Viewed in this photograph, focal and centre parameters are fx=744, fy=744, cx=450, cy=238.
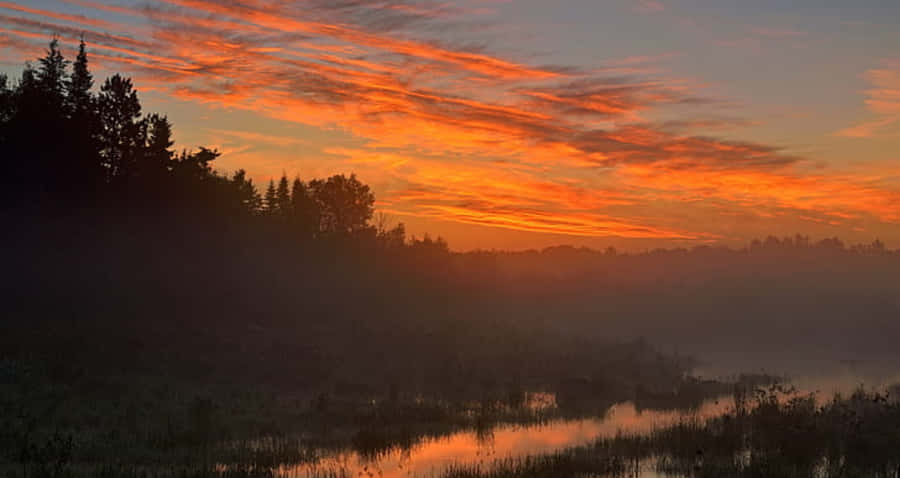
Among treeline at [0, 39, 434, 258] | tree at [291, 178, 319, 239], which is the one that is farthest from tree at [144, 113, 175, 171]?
tree at [291, 178, 319, 239]

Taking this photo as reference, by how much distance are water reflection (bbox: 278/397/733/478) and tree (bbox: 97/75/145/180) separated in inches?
1741

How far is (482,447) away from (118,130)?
48192 mm

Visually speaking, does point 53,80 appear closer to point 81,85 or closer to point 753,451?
point 81,85

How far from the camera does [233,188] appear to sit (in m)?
81.0

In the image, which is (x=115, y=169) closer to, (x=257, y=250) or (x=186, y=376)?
(x=257, y=250)

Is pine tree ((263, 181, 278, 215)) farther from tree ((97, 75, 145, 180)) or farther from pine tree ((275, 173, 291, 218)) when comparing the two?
tree ((97, 75, 145, 180))

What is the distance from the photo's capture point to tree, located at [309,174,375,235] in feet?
367

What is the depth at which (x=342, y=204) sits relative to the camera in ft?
374

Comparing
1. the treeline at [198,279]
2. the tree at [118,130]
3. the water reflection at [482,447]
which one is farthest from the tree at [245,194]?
the water reflection at [482,447]

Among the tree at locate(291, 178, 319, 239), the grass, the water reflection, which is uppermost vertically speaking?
the tree at locate(291, 178, 319, 239)

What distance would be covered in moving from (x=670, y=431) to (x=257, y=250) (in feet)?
191

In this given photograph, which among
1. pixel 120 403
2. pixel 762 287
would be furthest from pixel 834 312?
pixel 120 403

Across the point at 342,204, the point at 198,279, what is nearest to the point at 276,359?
the point at 198,279

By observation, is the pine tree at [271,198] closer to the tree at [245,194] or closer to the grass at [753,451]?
the tree at [245,194]
